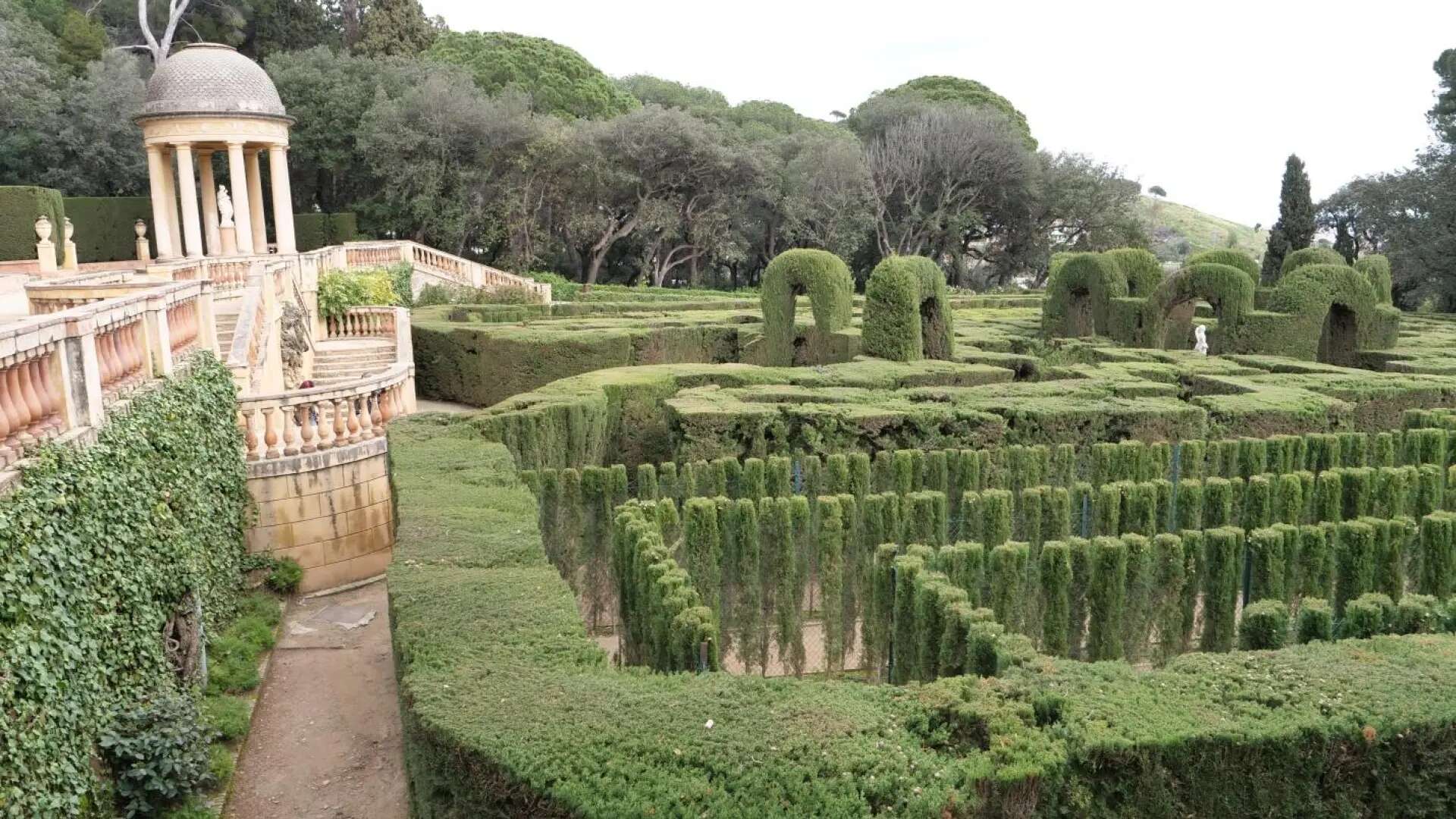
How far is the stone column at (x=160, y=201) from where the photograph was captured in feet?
99.5

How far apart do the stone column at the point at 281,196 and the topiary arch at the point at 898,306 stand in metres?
20.7

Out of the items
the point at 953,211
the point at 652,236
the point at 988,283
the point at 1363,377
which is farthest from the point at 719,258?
the point at 1363,377

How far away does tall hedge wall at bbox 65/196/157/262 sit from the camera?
124ft

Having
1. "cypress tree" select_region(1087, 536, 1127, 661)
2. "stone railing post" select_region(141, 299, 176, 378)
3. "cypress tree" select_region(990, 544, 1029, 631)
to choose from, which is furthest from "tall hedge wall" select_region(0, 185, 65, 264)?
"cypress tree" select_region(1087, 536, 1127, 661)

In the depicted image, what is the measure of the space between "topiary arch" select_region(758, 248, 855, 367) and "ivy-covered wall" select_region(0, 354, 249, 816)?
11.5 metres

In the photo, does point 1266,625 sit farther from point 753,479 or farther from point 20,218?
point 20,218

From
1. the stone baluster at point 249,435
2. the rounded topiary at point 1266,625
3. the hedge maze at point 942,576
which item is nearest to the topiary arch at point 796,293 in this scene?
the hedge maze at point 942,576

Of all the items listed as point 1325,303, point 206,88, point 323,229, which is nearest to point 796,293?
point 1325,303

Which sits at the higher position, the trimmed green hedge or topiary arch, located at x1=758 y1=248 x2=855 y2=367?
the trimmed green hedge

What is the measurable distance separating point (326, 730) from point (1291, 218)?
47055 millimetres

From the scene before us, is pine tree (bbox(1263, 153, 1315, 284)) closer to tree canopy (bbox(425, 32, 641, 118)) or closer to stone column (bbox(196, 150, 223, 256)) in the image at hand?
tree canopy (bbox(425, 32, 641, 118))

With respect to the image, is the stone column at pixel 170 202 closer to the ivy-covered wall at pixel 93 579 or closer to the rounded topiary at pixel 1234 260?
the ivy-covered wall at pixel 93 579

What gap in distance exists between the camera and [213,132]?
29.2 metres

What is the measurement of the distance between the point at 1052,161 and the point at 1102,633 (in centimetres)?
4797
